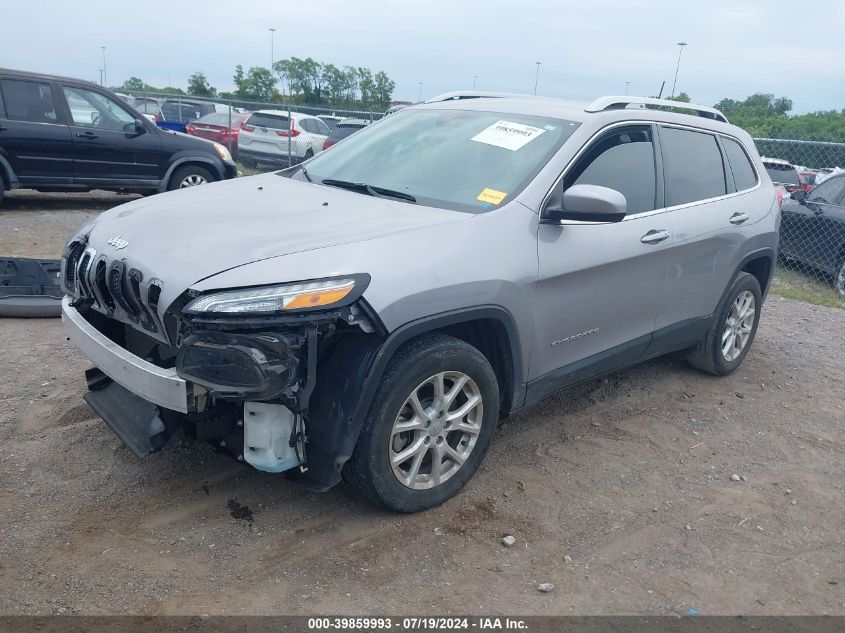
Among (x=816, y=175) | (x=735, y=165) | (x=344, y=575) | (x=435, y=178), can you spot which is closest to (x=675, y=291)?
(x=735, y=165)

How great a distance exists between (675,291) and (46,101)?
869cm

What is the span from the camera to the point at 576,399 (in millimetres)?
5027

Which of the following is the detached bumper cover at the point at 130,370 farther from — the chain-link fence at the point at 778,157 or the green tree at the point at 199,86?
the green tree at the point at 199,86

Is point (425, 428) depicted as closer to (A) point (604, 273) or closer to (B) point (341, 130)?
(A) point (604, 273)

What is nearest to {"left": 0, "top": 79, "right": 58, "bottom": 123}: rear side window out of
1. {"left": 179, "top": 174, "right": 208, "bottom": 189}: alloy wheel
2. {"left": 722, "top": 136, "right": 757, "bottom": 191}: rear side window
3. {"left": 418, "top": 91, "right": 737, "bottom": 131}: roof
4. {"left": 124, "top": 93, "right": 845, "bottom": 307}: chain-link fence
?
{"left": 179, "top": 174, "right": 208, "bottom": 189}: alloy wheel

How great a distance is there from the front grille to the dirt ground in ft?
2.78

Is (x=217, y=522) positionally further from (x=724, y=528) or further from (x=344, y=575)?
(x=724, y=528)

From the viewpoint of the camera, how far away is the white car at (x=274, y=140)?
16672mm

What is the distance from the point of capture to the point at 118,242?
3.40 m

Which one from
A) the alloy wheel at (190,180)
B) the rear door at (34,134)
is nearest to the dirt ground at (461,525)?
the rear door at (34,134)

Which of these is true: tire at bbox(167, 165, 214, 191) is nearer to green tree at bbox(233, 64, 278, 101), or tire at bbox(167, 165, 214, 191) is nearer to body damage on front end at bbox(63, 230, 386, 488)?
body damage on front end at bbox(63, 230, 386, 488)

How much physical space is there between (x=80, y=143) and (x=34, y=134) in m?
0.55

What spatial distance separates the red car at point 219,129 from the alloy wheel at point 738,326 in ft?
46.4

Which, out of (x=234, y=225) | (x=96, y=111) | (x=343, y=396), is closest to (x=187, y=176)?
(x=96, y=111)
